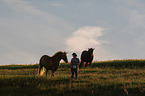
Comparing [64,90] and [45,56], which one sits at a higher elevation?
[45,56]

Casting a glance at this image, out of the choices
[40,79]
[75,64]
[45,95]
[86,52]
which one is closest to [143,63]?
[86,52]

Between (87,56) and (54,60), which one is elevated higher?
(87,56)

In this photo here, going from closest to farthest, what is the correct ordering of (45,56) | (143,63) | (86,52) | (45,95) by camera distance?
(45,95), (45,56), (86,52), (143,63)

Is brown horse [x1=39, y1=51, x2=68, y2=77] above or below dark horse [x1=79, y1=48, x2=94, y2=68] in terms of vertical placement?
below

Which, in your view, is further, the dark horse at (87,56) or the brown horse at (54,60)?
the dark horse at (87,56)

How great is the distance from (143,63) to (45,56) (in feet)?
60.0

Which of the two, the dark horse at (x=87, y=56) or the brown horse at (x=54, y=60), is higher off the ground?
the dark horse at (x=87, y=56)

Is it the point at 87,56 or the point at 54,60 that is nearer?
the point at 54,60

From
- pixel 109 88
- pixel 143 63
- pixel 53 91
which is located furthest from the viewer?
pixel 143 63

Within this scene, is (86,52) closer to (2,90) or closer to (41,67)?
(41,67)

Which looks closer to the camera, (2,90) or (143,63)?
(2,90)

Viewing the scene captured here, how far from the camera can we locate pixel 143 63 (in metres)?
29.0

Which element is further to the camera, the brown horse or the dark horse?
the dark horse

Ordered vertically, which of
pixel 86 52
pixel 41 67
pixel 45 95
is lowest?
pixel 45 95
